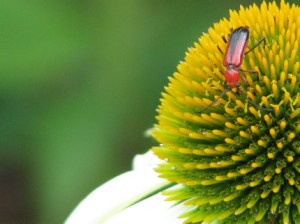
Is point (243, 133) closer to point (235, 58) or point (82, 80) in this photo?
point (235, 58)

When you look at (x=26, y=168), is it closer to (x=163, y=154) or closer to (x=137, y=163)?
(x=137, y=163)

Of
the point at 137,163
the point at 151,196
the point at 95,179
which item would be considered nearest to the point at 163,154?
the point at 151,196

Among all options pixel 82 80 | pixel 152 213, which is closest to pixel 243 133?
pixel 152 213

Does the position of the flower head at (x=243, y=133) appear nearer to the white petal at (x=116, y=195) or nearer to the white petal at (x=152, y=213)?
the white petal at (x=152, y=213)

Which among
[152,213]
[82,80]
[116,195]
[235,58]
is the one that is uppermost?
[82,80]

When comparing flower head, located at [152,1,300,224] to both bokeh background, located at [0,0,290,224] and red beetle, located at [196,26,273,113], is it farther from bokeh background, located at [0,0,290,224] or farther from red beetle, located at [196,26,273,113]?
bokeh background, located at [0,0,290,224]

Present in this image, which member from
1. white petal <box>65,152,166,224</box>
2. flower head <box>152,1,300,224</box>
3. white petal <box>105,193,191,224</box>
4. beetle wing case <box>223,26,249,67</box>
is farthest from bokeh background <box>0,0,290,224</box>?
beetle wing case <box>223,26,249,67</box>
